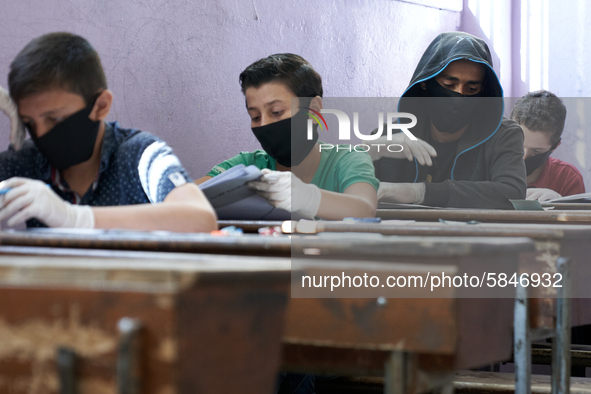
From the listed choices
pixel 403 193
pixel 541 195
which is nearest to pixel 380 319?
pixel 403 193

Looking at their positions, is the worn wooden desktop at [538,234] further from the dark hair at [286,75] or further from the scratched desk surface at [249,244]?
the dark hair at [286,75]

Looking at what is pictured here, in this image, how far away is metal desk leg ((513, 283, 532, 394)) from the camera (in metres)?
0.93

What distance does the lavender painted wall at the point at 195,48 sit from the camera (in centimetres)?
241

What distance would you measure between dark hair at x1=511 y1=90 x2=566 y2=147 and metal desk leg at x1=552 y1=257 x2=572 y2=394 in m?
2.36

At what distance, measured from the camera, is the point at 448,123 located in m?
2.42

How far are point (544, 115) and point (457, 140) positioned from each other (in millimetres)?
951

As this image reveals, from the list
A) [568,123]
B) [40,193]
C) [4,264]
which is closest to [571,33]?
[568,123]

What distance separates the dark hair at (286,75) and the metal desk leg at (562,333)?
1.13 m

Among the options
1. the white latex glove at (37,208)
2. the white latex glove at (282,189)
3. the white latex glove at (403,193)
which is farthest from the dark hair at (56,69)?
the white latex glove at (403,193)

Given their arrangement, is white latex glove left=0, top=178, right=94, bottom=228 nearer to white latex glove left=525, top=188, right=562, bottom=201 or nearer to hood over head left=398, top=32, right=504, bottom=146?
hood over head left=398, top=32, right=504, bottom=146

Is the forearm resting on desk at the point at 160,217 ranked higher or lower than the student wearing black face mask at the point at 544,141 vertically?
lower

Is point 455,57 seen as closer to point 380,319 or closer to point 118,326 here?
point 380,319

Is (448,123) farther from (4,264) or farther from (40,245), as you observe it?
(4,264)

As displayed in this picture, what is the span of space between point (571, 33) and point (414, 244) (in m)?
4.63
